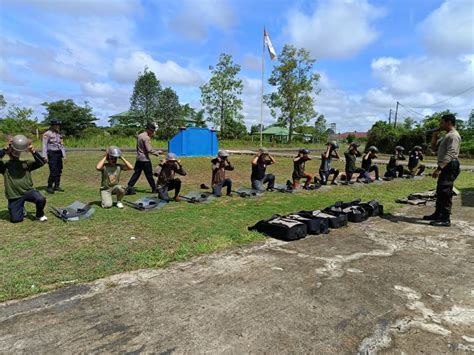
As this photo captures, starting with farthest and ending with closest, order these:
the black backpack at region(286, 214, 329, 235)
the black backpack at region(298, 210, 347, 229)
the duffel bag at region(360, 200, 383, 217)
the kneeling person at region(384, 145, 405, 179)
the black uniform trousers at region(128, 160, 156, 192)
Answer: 1. the kneeling person at region(384, 145, 405, 179)
2. the black uniform trousers at region(128, 160, 156, 192)
3. the duffel bag at region(360, 200, 383, 217)
4. the black backpack at region(298, 210, 347, 229)
5. the black backpack at region(286, 214, 329, 235)

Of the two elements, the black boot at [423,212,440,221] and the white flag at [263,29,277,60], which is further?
the white flag at [263,29,277,60]

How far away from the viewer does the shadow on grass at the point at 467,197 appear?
8.40 m

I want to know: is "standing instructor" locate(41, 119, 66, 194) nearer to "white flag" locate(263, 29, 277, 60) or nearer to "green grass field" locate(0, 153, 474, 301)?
"green grass field" locate(0, 153, 474, 301)

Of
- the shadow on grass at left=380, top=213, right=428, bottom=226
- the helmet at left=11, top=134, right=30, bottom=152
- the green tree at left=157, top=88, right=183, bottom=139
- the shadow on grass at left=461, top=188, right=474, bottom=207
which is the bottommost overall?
the shadow on grass at left=461, top=188, right=474, bottom=207

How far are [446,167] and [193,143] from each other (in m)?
18.1

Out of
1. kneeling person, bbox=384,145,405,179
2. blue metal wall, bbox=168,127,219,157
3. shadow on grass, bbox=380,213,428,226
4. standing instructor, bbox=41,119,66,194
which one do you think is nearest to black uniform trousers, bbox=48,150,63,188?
standing instructor, bbox=41,119,66,194

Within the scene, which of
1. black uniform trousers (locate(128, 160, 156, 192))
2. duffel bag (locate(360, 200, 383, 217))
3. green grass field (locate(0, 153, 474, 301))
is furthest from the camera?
black uniform trousers (locate(128, 160, 156, 192))

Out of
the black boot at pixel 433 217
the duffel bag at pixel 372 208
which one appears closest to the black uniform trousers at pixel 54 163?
the duffel bag at pixel 372 208

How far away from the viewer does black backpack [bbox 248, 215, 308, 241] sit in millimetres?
5004

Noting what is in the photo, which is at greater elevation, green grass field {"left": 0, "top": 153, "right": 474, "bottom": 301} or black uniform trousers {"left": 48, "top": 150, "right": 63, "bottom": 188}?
black uniform trousers {"left": 48, "top": 150, "right": 63, "bottom": 188}

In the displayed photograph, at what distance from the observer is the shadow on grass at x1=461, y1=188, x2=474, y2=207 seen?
840cm

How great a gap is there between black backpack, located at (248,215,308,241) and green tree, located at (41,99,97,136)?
44215 mm

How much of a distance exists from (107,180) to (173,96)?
44106 millimetres

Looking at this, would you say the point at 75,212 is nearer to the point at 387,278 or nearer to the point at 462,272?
the point at 387,278
